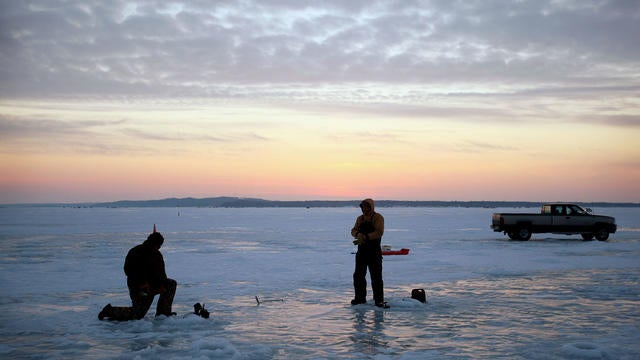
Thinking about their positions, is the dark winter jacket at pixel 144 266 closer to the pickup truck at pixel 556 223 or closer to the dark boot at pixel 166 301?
the dark boot at pixel 166 301

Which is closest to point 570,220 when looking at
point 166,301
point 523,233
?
point 523,233

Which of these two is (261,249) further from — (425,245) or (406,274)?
(406,274)

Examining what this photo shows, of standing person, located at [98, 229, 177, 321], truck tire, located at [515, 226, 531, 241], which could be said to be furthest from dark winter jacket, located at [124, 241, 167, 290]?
truck tire, located at [515, 226, 531, 241]

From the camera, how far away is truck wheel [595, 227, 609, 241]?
2947 cm

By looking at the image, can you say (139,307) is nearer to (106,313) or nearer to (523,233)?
(106,313)

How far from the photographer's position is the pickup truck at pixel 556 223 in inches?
1173

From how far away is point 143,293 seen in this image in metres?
9.71

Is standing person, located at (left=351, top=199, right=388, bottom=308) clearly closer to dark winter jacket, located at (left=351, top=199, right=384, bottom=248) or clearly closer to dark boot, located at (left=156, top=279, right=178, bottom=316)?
dark winter jacket, located at (left=351, top=199, right=384, bottom=248)

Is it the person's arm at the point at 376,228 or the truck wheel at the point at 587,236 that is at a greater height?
the person's arm at the point at 376,228

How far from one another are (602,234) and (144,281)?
25.7 m

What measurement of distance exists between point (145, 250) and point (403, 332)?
13.5 feet

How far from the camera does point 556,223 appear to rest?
30.1m

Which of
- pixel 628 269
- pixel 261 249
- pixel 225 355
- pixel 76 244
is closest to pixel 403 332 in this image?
pixel 225 355

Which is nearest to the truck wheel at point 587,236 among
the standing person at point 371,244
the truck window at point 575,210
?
the truck window at point 575,210
